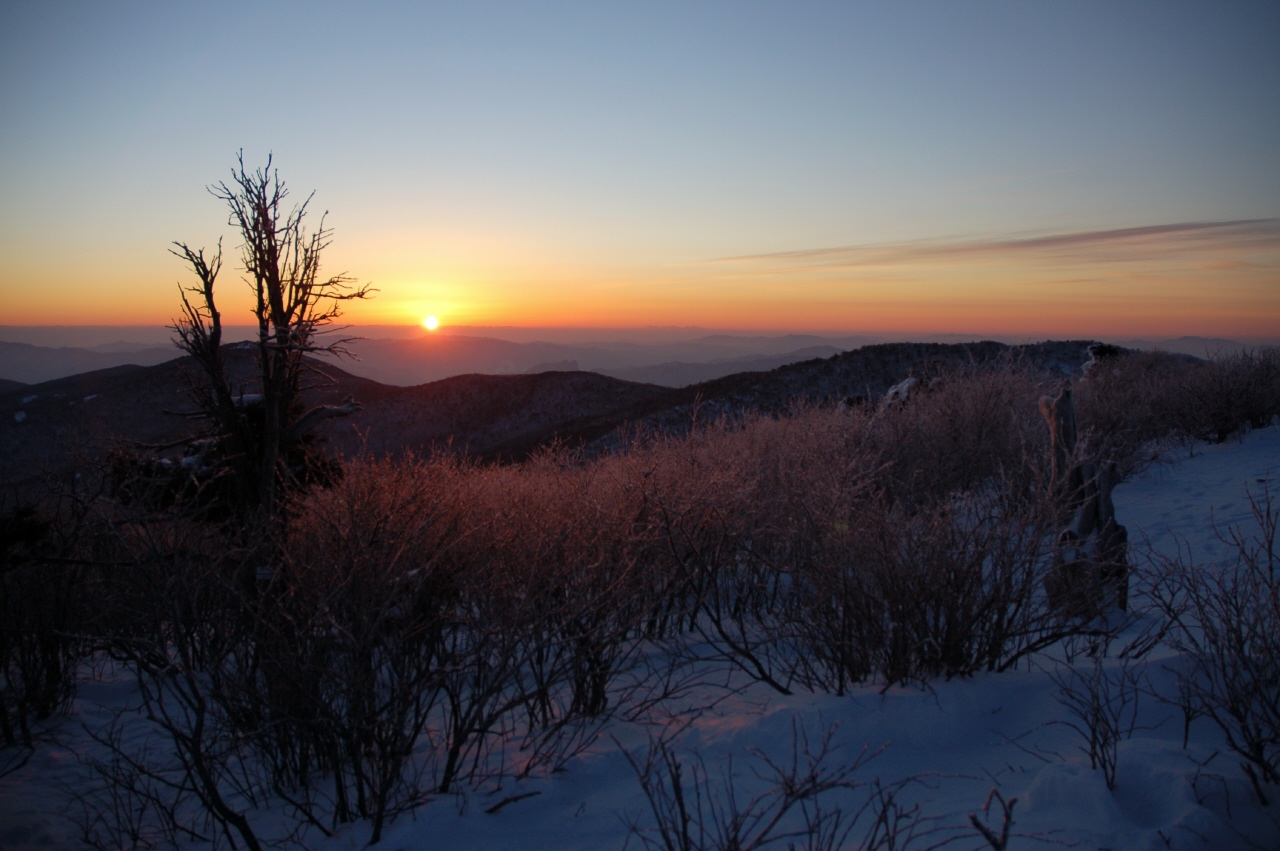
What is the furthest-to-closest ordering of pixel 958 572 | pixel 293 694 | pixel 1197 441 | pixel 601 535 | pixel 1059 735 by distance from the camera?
pixel 1197 441 → pixel 601 535 → pixel 958 572 → pixel 293 694 → pixel 1059 735

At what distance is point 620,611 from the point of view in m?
5.15

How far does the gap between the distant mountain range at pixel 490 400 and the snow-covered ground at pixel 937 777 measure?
25248mm

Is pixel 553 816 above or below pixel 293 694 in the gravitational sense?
below

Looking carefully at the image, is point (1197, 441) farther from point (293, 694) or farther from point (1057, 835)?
point (293, 694)

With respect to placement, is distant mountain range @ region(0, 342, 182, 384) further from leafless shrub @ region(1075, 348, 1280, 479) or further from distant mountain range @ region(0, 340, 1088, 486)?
leafless shrub @ region(1075, 348, 1280, 479)

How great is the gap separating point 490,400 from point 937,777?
43425 mm

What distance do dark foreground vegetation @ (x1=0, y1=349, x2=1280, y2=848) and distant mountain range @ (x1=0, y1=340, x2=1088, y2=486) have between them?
23682 millimetres

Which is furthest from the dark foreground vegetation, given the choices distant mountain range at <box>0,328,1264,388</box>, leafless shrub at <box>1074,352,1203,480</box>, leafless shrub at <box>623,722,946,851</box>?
distant mountain range at <box>0,328,1264,388</box>

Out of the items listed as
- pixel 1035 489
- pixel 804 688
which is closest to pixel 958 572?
pixel 1035 489

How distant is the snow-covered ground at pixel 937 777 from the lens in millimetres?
2916

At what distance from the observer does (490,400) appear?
45406 millimetres

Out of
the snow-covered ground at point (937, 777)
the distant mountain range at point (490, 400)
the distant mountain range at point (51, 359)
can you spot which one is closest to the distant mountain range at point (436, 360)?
the distant mountain range at point (51, 359)

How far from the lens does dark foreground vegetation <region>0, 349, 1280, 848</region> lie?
3.70 m

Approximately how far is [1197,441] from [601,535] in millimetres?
12952
